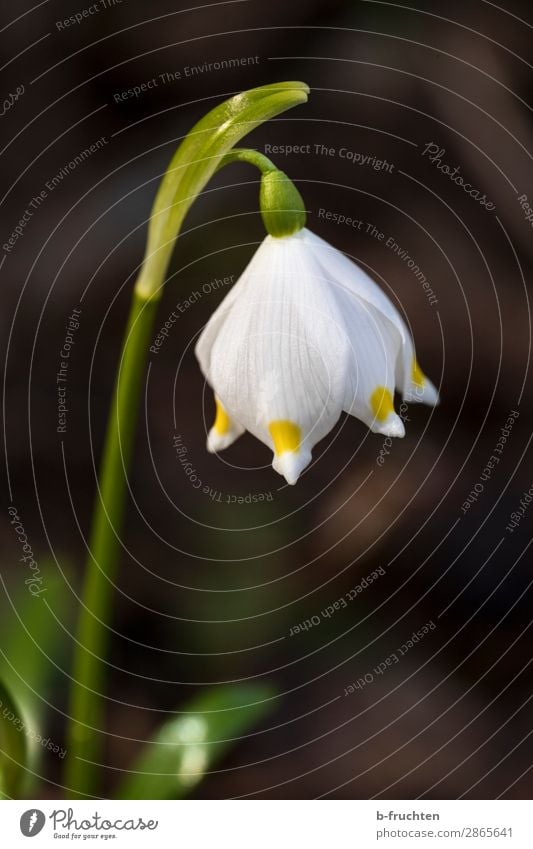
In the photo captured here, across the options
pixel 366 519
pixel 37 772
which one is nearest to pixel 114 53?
pixel 366 519

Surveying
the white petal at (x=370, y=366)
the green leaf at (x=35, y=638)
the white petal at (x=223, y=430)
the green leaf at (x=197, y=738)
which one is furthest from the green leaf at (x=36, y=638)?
the white petal at (x=370, y=366)

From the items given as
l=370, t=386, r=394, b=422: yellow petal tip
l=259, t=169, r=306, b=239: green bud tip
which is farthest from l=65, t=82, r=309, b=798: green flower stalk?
l=370, t=386, r=394, b=422: yellow petal tip

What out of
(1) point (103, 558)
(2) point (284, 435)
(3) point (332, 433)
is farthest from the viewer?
(3) point (332, 433)

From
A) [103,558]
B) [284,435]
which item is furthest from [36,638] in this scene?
[284,435]
